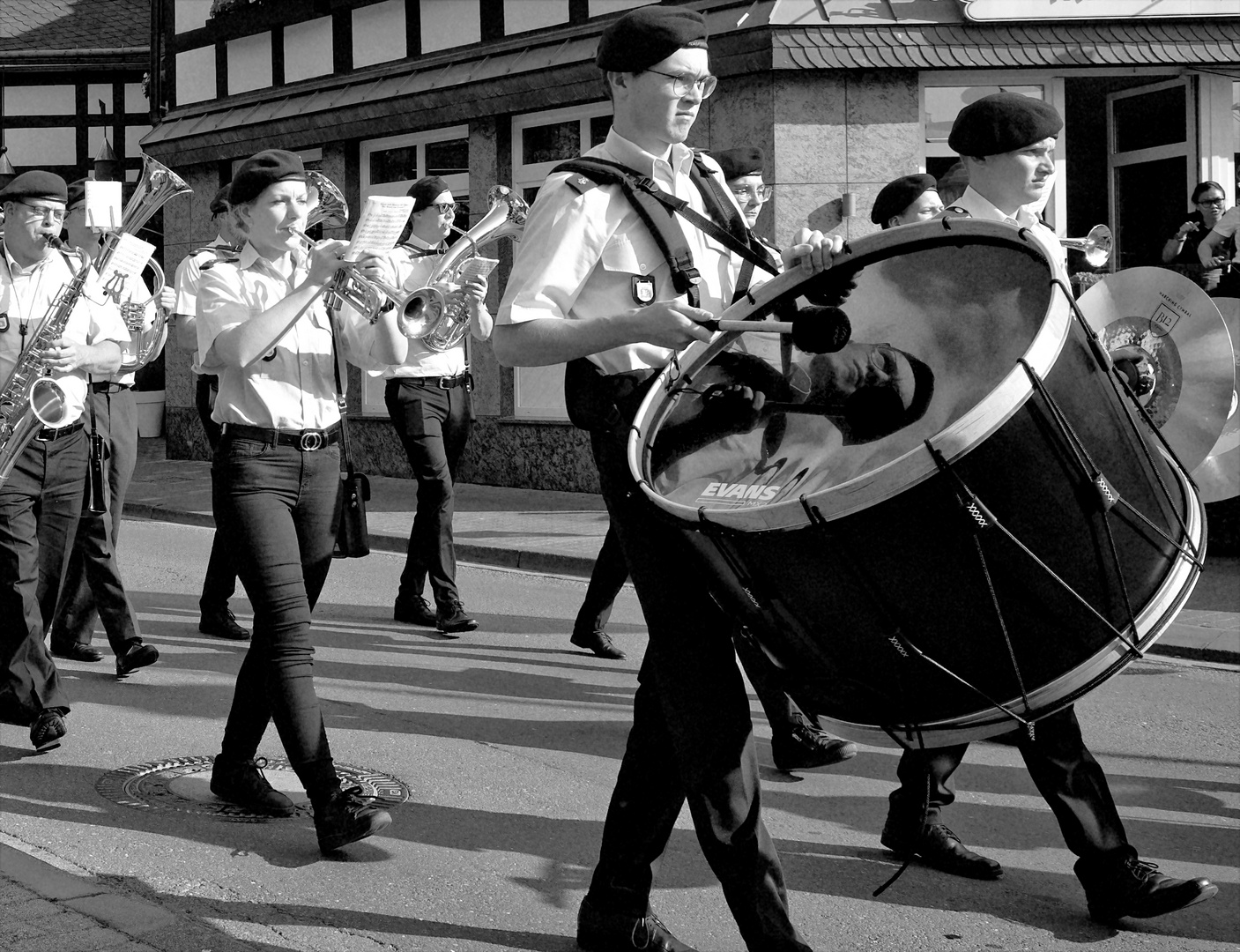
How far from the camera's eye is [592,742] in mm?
6047

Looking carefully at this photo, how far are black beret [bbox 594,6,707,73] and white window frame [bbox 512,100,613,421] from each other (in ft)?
36.5

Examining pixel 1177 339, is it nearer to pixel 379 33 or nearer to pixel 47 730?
pixel 47 730

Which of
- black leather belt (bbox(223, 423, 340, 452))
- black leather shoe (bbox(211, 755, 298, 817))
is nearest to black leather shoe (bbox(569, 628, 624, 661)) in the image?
black leather shoe (bbox(211, 755, 298, 817))

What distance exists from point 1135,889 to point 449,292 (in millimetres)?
4154

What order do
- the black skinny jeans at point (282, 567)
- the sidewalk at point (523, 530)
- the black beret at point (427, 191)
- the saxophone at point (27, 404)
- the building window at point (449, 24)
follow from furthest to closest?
1. the building window at point (449, 24)
2. the black beret at point (427, 191)
3. the sidewalk at point (523, 530)
4. the saxophone at point (27, 404)
5. the black skinny jeans at point (282, 567)

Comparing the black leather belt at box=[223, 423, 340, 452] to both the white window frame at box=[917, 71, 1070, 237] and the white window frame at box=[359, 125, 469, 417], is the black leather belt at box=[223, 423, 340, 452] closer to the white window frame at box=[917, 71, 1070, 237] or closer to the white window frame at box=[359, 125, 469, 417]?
the white window frame at box=[917, 71, 1070, 237]

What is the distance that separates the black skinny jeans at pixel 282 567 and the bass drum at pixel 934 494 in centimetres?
173

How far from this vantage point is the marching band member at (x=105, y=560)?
7.18 metres

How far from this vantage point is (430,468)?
8.44 metres

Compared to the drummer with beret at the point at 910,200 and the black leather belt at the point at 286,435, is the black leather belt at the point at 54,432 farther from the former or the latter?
the drummer with beret at the point at 910,200

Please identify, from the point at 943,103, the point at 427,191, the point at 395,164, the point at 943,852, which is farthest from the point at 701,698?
the point at 395,164

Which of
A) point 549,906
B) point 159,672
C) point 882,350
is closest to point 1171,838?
point 549,906

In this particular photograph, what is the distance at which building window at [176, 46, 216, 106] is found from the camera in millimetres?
19812

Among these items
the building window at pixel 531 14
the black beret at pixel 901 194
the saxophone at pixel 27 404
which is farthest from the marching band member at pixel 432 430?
the building window at pixel 531 14
